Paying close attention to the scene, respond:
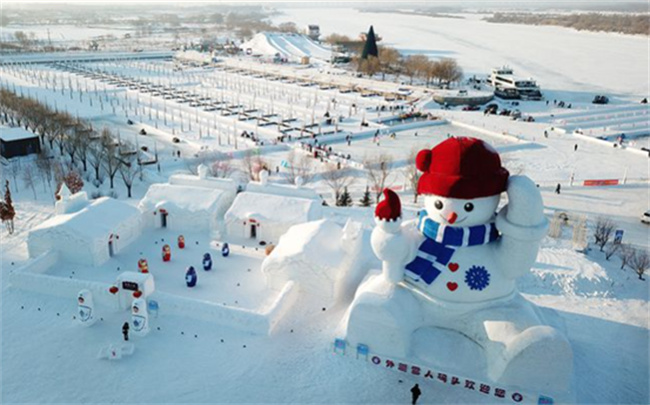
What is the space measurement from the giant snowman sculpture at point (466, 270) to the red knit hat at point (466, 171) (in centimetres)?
2

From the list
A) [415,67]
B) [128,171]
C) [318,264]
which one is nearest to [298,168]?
[128,171]

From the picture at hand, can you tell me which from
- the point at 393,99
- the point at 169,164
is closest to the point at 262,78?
the point at 393,99

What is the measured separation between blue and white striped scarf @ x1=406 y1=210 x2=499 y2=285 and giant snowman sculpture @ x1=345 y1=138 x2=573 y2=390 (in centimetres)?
3

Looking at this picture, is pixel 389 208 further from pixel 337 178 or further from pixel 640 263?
pixel 337 178

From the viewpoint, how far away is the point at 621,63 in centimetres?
10369

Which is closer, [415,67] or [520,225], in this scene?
[520,225]

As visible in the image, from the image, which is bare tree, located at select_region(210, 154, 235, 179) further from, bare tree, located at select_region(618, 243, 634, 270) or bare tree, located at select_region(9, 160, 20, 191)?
bare tree, located at select_region(618, 243, 634, 270)

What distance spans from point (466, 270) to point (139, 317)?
1005 cm

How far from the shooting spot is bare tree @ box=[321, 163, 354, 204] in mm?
32594

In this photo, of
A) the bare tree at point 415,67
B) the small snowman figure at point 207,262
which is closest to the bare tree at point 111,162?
the small snowman figure at point 207,262

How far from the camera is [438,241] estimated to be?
14.3 meters

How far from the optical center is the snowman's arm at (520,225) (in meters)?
13.4

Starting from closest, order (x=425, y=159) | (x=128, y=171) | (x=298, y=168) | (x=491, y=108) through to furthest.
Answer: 1. (x=425, y=159)
2. (x=128, y=171)
3. (x=298, y=168)
4. (x=491, y=108)

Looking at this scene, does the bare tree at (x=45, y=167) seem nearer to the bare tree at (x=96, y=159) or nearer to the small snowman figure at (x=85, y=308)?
the bare tree at (x=96, y=159)
